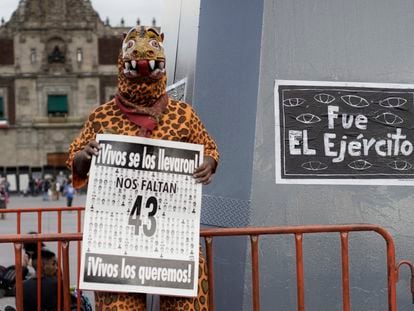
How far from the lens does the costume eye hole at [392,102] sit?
418 centimetres

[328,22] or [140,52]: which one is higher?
[328,22]

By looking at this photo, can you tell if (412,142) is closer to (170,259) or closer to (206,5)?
(206,5)

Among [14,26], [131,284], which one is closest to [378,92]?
[131,284]

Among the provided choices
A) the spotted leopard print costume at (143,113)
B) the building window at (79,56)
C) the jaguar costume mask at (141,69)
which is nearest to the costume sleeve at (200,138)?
the spotted leopard print costume at (143,113)

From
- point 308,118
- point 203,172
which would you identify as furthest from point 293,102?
point 203,172

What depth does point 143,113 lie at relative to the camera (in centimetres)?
310

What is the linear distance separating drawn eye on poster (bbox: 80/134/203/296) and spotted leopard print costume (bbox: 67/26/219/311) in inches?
2.4

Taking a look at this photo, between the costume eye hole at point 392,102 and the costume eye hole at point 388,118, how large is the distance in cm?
4

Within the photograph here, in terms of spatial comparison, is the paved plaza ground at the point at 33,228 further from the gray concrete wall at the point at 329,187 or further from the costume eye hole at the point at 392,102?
the costume eye hole at the point at 392,102

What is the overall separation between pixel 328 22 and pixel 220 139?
2.83 ft

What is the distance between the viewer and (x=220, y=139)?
4.16 meters

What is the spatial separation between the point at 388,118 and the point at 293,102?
0.54 m

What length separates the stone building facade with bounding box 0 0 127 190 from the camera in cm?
5362

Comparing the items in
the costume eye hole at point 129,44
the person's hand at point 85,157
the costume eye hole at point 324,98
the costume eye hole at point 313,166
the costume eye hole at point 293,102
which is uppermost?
the costume eye hole at point 129,44
